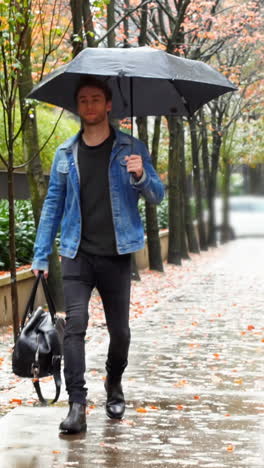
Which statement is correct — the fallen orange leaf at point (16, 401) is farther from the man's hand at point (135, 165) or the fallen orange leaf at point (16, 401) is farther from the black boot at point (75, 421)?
the man's hand at point (135, 165)

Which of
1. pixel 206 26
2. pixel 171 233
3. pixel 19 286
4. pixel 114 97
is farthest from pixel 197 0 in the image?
pixel 114 97

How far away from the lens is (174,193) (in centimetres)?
2425

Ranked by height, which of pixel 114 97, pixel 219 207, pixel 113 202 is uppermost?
pixel 114 97

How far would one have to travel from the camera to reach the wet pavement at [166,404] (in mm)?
5188

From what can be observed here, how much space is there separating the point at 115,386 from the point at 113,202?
1255 mm

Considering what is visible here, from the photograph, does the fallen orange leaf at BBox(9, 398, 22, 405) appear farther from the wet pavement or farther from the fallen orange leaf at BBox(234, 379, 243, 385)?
the fallen orange leaf at BBox(234, 379, 243, 385)

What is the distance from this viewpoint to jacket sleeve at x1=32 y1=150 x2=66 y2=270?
5867 millimetres

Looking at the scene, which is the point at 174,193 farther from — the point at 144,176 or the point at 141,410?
the point at 144,176

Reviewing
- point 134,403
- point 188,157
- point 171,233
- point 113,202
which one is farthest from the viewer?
point 188,157

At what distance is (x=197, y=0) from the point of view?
81.8ft

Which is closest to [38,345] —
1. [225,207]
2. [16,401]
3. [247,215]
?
[16,401]

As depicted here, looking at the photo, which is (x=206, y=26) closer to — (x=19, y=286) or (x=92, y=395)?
(x=19, y=286)

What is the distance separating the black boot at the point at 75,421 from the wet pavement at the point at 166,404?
0.06m

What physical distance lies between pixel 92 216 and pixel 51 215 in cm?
27
